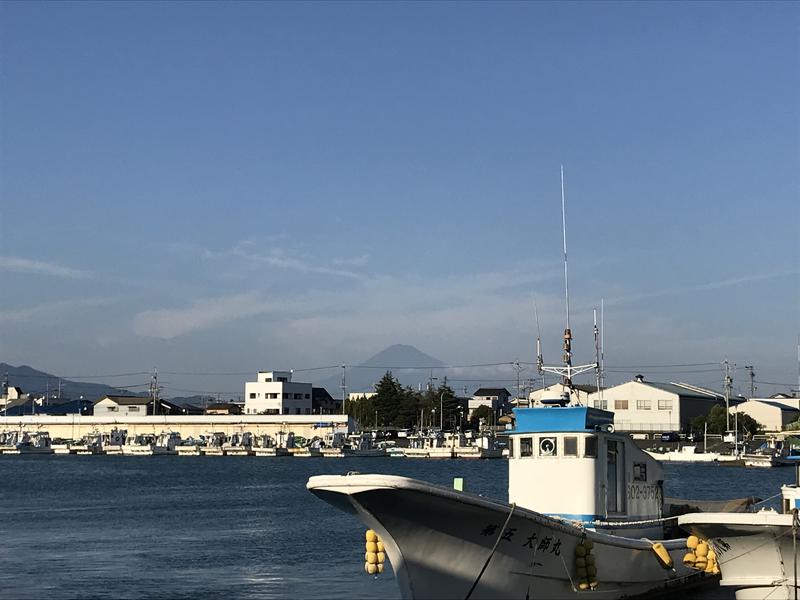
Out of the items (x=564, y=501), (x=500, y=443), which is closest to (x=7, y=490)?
(x=564, y=501)

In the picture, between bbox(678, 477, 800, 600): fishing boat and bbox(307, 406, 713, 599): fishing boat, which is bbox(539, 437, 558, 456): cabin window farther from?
bbox(678, 477, 800, 600): fishing boat

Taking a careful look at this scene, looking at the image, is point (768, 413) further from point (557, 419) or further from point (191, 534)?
point (557, 419)

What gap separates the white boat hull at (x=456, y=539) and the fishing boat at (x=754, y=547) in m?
4.01

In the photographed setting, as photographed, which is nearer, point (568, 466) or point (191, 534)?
point (568, 466)

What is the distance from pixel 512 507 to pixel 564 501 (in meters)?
6.09

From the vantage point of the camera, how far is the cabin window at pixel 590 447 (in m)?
31.6

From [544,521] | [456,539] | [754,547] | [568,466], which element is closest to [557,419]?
[568,466]

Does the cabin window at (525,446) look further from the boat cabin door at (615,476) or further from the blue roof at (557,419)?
the boat cabin door at (615,476)

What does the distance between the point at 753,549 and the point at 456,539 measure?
9.82 meters

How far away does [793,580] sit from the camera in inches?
1176

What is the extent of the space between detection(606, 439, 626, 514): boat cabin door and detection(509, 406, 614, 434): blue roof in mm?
1080

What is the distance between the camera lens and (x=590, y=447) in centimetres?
3162

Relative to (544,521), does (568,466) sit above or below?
above

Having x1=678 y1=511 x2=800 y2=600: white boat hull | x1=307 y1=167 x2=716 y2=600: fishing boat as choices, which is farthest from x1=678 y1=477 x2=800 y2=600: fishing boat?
x1=307 y1=167 x2=716 y2=600: fishing boat
